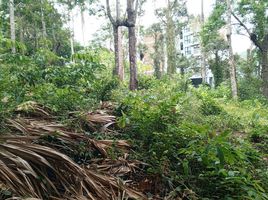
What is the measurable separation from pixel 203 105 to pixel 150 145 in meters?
5.70

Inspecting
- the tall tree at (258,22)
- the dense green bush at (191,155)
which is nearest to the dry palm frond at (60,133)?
the dense green bush at (191,155)

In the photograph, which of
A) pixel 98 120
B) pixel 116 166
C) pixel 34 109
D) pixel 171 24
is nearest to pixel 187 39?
pixel 171 24

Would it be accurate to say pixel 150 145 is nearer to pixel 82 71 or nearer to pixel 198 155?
pixel 198 155

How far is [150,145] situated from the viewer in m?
3.51

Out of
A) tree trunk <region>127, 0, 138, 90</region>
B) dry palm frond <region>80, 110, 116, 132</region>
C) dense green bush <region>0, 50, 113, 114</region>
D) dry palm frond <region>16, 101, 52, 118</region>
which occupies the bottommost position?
dry palm frond <region>80, 110, 116, 132</region>

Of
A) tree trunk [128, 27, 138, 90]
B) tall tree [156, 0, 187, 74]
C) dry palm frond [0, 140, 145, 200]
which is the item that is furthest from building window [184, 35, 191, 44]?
dry palm frond [0, 140, 145, 200]

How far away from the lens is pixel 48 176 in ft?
8.32

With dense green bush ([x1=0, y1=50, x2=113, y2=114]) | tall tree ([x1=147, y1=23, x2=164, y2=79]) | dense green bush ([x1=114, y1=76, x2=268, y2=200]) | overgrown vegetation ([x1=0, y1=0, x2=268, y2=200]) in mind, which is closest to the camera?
overgrown vegetation ([x1=0, y1=0, x2=268, y2=200])

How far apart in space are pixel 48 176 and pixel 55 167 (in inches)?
3.6

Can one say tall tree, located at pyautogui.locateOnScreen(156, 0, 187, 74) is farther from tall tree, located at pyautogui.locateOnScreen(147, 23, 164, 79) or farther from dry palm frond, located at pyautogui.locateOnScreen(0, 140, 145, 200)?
dry palm frond, located at pyautogui.locateOnScreen(0, 140, 145, 200)

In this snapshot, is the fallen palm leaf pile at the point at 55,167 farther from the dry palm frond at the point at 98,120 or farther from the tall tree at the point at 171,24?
the tall tree at the point at 171,24

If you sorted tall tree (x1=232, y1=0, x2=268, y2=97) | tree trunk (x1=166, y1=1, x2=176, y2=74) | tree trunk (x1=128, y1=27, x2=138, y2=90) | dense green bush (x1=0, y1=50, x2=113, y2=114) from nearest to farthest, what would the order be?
dense green bush (x1=0, y1=50, x2=113, y2=114) < tree trunk (x1=128, y1=27, x2=138, y2=90) < tall tree (x1=232, y1=0, x2=268, y2=97) < tree trunk (x1=166, y1=1, x2=176, y2=74)

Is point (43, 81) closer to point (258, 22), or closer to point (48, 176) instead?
point (48, 176)

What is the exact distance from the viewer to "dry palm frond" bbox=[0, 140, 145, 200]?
2.31 meters
